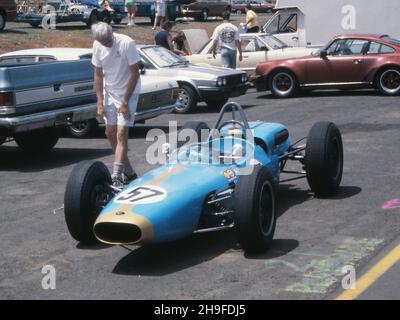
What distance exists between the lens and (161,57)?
17500 mm

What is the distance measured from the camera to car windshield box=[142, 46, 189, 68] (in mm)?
17219

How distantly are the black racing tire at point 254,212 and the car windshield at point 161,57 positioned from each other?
394 inches

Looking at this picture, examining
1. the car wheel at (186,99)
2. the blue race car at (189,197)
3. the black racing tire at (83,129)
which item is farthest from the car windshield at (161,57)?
the blue race car at (189,197)

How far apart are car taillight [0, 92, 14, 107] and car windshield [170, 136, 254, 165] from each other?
13.0 feet

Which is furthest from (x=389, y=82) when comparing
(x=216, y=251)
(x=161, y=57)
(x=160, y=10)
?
(x=160, y=10)

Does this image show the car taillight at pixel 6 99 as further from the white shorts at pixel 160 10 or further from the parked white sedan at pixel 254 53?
the white shorts at pixel 160 10

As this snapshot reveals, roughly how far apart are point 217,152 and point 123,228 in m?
1.67

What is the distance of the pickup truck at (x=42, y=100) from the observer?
456 inches

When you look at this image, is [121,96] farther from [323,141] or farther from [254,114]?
[254,114]

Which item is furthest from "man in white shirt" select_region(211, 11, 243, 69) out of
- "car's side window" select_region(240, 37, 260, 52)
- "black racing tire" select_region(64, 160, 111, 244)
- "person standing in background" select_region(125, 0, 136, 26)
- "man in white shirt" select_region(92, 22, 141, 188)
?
"person standing in background" select_region(125, 0, 136, 26)

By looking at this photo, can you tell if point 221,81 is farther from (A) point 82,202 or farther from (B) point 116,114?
(A) point 82,202

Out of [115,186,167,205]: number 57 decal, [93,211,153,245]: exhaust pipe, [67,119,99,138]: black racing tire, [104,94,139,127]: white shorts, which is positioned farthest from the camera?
[67,119,99,138]: black racing tire

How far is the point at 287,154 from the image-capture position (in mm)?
9336

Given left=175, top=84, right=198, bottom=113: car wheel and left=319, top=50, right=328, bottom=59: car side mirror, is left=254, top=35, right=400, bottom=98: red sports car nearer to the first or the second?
left=319, top=50, right=328, bottom=59: car side mirror
